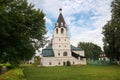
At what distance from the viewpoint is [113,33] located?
212 ft

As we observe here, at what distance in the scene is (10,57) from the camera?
37469 mm

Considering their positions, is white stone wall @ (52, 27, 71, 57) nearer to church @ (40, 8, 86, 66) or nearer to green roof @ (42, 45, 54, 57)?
church @ (40, 8, 86, 66)

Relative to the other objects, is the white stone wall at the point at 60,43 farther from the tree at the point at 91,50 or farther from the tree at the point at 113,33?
the tree at the point at 91,50

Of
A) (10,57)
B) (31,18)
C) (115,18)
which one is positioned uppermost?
(115,18)

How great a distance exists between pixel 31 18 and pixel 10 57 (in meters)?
6.55

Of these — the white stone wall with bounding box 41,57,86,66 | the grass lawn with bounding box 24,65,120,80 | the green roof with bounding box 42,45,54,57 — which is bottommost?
the grass lawn with bounding box 24,65,120,80

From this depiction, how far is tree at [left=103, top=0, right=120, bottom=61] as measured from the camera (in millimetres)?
52053

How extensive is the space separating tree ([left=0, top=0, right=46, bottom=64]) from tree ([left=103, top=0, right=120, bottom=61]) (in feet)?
59.1

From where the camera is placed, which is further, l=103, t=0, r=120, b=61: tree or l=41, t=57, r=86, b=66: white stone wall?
l=41, t=57, r=86, b=66: white stone wall

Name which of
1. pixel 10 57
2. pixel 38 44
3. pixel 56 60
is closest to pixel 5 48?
pixel 10 57

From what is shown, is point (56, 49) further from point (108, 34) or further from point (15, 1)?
point (15, 1)

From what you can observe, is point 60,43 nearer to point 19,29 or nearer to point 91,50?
point 19,29

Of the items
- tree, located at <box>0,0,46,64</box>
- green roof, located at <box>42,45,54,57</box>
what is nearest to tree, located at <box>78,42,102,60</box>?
green roof, located at <box>42,45,54,57</box>

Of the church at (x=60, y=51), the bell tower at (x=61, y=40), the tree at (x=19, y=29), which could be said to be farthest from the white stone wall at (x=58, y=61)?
the tree at (x=19, y=29)
